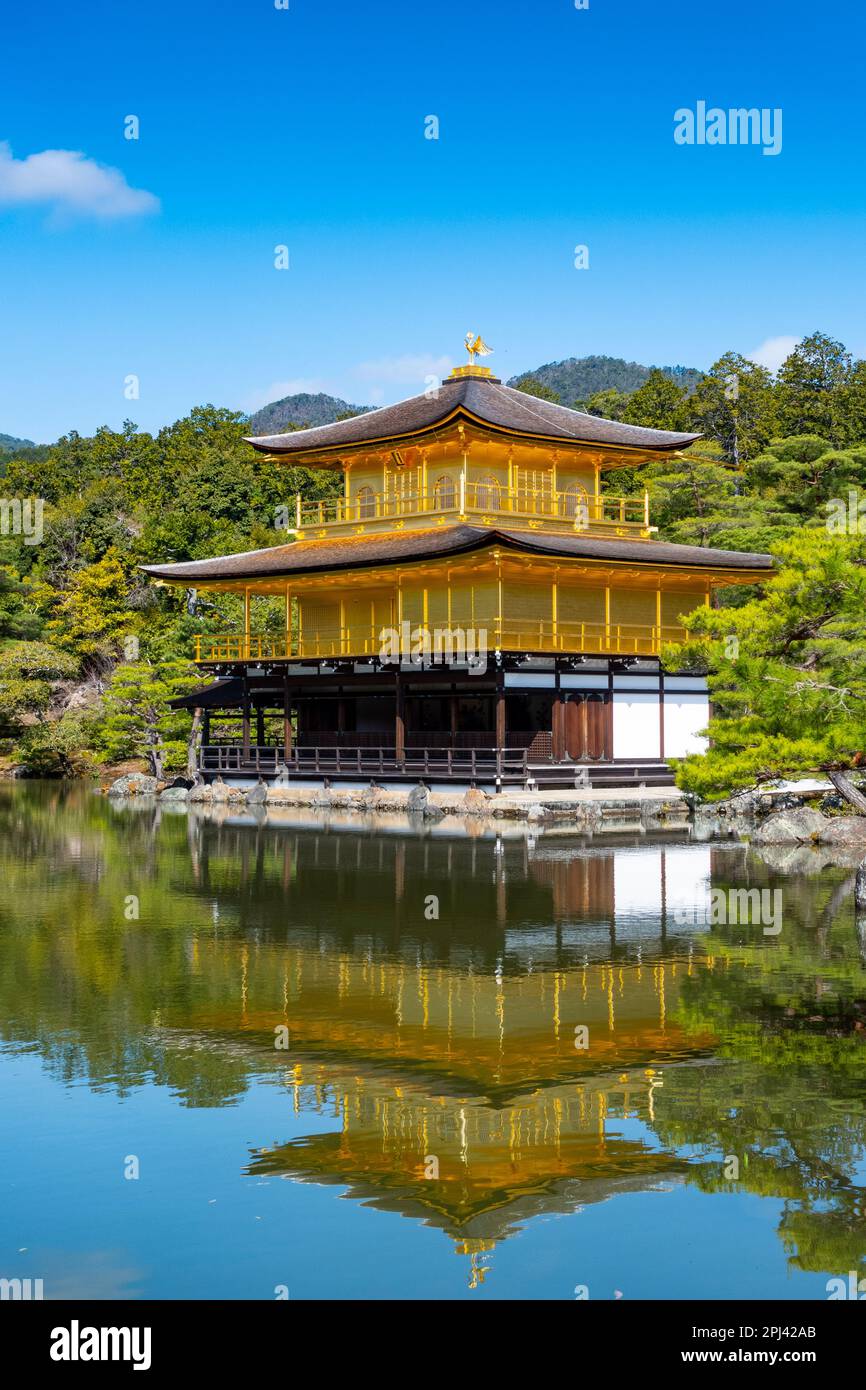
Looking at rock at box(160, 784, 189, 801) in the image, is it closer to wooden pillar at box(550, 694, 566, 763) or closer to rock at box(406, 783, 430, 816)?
rock at box(406, 783, 430, 816)

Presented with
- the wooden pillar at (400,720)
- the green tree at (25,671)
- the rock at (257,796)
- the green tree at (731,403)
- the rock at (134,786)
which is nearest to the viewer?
the wooden pillar at (400,720)

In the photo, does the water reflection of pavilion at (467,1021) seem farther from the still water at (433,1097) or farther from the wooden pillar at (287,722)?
the wooden pillar at (287,722)

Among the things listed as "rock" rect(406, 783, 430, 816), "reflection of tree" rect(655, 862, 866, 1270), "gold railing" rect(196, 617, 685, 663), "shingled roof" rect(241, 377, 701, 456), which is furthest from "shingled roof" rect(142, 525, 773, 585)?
"reflection of tree" rect(655, 862, 866, 1270)

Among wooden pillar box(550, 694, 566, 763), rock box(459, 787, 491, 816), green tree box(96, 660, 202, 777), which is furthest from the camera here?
green tree box(96, 660, 202, 777)

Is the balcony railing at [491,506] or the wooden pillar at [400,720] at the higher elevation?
the balcony railing at [491,506]

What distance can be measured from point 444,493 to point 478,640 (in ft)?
25.6

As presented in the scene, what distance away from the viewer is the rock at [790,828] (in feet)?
101

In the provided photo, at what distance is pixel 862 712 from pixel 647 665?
64.6ft

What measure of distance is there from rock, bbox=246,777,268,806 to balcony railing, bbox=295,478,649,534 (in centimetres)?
967

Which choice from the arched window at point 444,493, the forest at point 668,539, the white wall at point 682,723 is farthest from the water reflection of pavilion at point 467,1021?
the arched window at point 444,493

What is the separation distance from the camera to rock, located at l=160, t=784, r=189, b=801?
1902 inches

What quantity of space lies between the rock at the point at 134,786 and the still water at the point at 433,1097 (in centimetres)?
2816

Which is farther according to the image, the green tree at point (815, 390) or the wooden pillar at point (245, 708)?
the green tree at point (815, 390)
